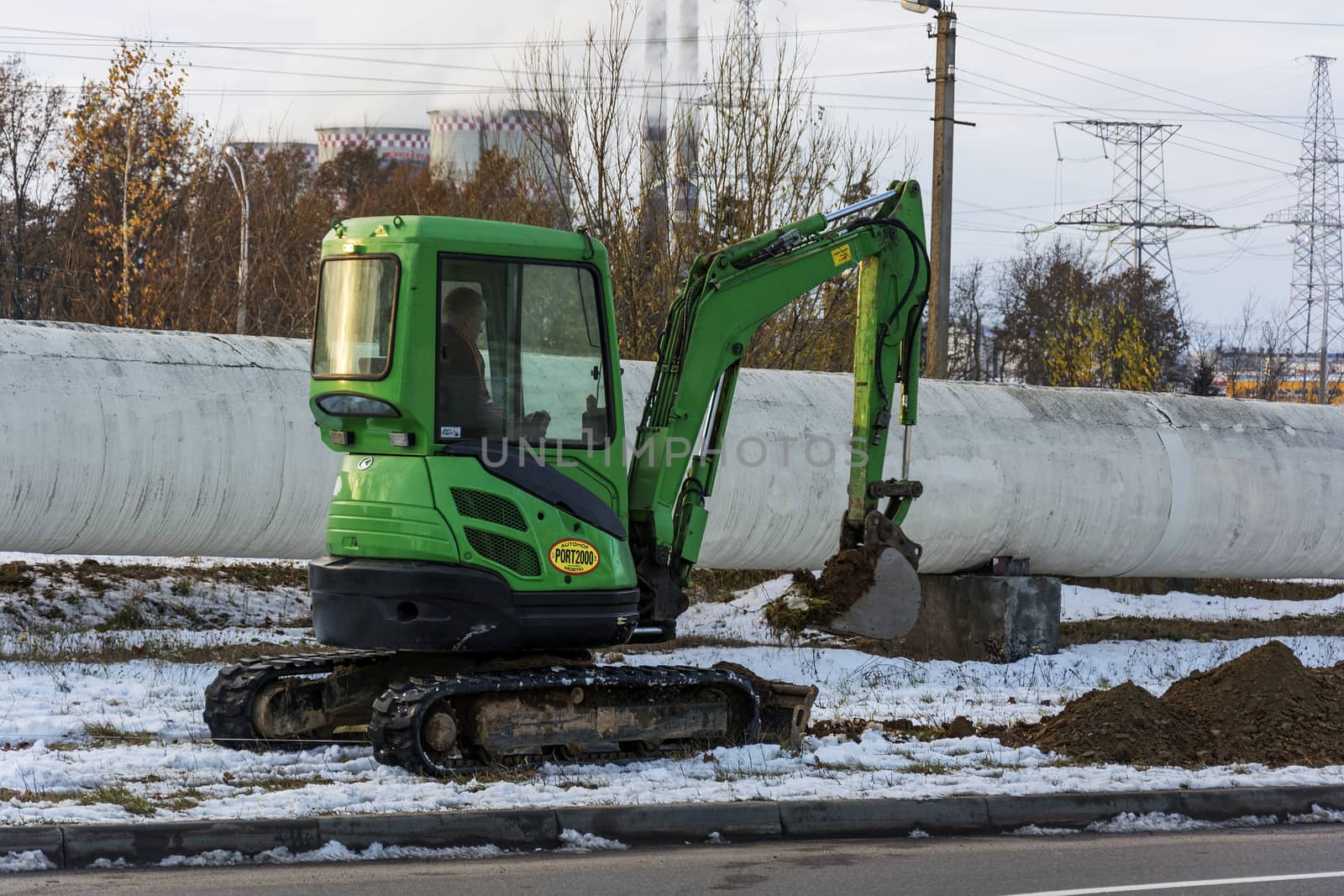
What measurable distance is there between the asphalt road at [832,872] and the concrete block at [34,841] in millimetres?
153

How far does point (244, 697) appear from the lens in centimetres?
909

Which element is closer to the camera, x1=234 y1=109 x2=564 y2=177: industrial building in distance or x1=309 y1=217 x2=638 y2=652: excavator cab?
x1=309 y1=217 x2=638 y2=652: excavator cab

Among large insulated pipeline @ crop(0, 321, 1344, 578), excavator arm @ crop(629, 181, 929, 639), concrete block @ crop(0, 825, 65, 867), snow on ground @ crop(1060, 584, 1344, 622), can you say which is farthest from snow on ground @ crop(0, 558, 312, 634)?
snow on ground @ crop(1060, 584, 1344, 622)

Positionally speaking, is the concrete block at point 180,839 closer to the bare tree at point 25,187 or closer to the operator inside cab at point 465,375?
the operator inside cab at point 465,375

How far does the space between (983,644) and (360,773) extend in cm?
835

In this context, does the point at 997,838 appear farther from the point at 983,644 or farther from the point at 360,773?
the point at 983,644

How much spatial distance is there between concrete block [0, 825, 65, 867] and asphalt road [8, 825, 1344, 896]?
0.15 metres

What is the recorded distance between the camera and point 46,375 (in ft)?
41.2

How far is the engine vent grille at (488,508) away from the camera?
8.55 meters

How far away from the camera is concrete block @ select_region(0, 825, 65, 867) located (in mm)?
6742

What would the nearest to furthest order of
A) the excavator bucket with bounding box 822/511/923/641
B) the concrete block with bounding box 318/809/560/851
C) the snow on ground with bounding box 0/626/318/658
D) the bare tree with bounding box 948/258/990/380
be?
1. the concrete block with bounding box 318/809/560/851
2. the excavator bucket with bounding box 822/511/923/641
3. the snow on ground with bounding box 0/626/318/658
4. the bare tree with bounding box 948/258/990/380

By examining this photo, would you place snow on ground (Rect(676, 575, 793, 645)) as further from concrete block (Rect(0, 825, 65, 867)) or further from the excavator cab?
concrete block (Rect(0, 825, 65, 867))

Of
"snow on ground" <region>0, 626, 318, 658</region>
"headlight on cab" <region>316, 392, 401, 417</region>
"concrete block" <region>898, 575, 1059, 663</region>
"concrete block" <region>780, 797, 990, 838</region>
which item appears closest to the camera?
"concrete block" <region>780, 797, 990, 838</region>

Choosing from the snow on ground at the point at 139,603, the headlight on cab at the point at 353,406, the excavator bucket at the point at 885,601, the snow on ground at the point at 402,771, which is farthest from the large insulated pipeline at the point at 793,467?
the headlight on cab at the point at 353,406
